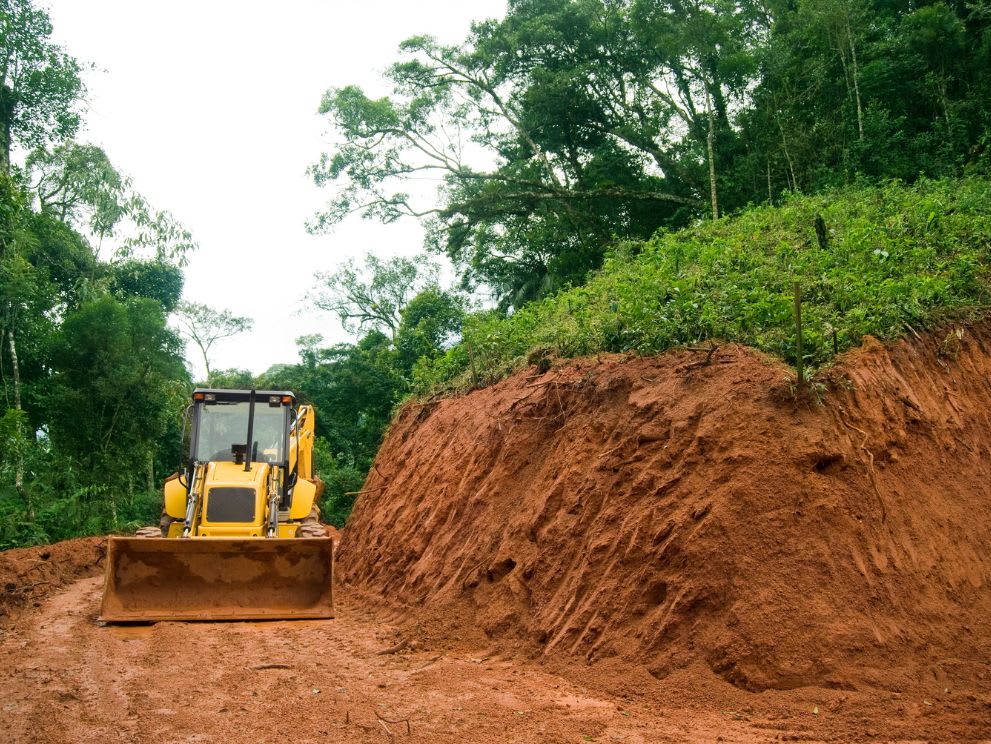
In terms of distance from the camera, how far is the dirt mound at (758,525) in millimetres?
6672

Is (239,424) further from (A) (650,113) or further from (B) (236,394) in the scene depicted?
(A) (650,113)

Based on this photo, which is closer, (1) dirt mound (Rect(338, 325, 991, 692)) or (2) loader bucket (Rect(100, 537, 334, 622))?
(1) dirt mound (Rect(338, 325, 991, 692))

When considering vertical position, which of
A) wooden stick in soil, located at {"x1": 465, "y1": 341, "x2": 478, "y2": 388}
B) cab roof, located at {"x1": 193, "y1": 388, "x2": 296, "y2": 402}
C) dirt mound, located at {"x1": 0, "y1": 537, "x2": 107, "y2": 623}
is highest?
wooden stick in soil, located at {"x1": 465, "y1": 341, "x2": 478, "y2": 388}

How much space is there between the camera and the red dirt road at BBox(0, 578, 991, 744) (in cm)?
578

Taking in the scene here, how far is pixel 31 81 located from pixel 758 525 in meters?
28.8

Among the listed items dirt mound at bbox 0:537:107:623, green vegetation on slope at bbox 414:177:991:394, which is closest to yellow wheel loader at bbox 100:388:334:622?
dirt mound at bbox 0:537:107:623

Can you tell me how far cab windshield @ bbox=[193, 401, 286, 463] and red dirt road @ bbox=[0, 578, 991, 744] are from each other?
135 inches

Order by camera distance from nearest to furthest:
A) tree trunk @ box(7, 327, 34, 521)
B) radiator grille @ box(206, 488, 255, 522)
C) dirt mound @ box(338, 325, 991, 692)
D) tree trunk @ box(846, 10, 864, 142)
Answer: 1. dirt mound @ box(338, 325, 991, 692)
2. radiator grille @ box(206, 488, 255, 522)
3. tree trunk @ box(7, 327, 34, 521)
4. tree trunk @ box(846, 10, 864, 142)

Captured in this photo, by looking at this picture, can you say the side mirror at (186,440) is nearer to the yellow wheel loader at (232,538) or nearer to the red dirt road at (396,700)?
the yellow wheel loader at (232,538)

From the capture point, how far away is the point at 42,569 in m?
15.6

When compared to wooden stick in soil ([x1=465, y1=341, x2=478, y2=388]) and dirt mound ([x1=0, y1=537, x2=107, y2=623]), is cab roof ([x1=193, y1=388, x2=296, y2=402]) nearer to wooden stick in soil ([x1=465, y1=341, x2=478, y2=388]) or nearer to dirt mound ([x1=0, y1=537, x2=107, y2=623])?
wooden stick in soil ([x1=465, y1=341, x2=478, y2=388])

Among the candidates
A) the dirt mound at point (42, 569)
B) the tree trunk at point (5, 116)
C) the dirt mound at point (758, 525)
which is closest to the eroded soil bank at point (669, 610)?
the dirt mound at point (758, 525)

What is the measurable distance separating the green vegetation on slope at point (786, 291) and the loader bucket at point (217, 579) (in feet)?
14.6

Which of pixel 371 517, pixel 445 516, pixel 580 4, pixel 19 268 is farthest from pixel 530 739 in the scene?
pixel 580 4
